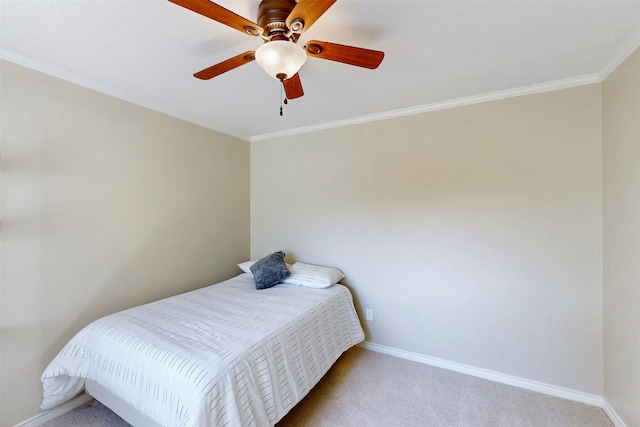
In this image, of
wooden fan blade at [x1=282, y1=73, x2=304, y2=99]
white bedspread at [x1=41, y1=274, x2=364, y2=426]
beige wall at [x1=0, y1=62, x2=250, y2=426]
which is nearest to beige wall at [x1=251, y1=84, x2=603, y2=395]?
white bedspread at [x1=41, y1=274, x2=364, y2=426]

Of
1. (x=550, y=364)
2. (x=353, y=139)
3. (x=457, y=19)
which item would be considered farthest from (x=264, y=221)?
(x=550, y=364)

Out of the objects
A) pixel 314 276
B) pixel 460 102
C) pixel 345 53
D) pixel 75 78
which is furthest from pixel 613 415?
pixel 75 78

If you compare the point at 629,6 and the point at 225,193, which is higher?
the point at 629,6

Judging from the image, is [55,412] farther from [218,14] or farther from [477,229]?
[477,229]

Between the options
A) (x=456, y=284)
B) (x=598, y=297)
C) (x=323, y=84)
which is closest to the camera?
(x=598, y=297)

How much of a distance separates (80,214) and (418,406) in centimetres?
288

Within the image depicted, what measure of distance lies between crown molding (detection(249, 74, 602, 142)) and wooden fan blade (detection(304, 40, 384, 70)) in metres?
1.35

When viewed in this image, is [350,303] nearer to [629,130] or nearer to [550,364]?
[550,364]

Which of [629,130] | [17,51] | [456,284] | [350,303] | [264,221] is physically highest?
[17,51]

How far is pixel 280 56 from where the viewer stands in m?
1.14

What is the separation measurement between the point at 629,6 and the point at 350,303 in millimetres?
2586

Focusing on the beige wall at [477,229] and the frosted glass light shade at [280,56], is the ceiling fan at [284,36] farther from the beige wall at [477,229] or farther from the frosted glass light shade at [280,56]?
the beige wall at [477,229]

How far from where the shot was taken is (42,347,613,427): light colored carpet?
1.76 meters

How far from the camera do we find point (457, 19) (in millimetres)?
1361
